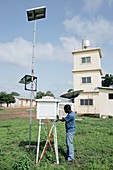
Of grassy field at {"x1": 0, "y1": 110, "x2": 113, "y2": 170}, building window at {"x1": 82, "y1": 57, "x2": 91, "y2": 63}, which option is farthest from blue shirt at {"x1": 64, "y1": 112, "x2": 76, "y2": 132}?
building window at {"x1": 82, "y1": 57, "x2": 91, "y2": 63}

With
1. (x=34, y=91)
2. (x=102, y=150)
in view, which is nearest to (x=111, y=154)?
(x=102, y=150)

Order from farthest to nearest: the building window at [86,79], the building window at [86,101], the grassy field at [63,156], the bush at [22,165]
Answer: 1. the building window at [86,79]
2. the building window at [86,101]
3. the grassy field at [63,156]
4. the bush at [22,165]

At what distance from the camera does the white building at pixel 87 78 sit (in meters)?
21.1

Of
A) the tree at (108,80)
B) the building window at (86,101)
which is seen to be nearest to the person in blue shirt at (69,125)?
the building window at (86,101)

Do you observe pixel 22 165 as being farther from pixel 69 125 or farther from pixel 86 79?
pixel 86 79

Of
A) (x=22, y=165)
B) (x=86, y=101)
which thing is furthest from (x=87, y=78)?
(x=22, y=165)

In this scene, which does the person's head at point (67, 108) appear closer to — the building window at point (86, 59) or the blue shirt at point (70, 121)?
the blue shirt at point (70, 121)

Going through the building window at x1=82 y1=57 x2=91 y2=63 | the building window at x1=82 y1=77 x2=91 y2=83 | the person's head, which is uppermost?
the building window at x1=82 y1=57 x2=91 y2=63

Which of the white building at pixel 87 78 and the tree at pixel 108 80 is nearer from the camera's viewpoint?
the white building at pixel 87 78

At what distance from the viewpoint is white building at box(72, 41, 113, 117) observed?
830 inches

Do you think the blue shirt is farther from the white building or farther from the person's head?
the white building

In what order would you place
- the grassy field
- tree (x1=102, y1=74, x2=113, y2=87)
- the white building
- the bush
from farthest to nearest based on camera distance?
tree (x1=102, y1=74, x2=113, y2=87) → the white building → the grassy field → the bush

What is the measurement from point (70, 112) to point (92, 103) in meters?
16.8

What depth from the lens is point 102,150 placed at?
5.63 metres
